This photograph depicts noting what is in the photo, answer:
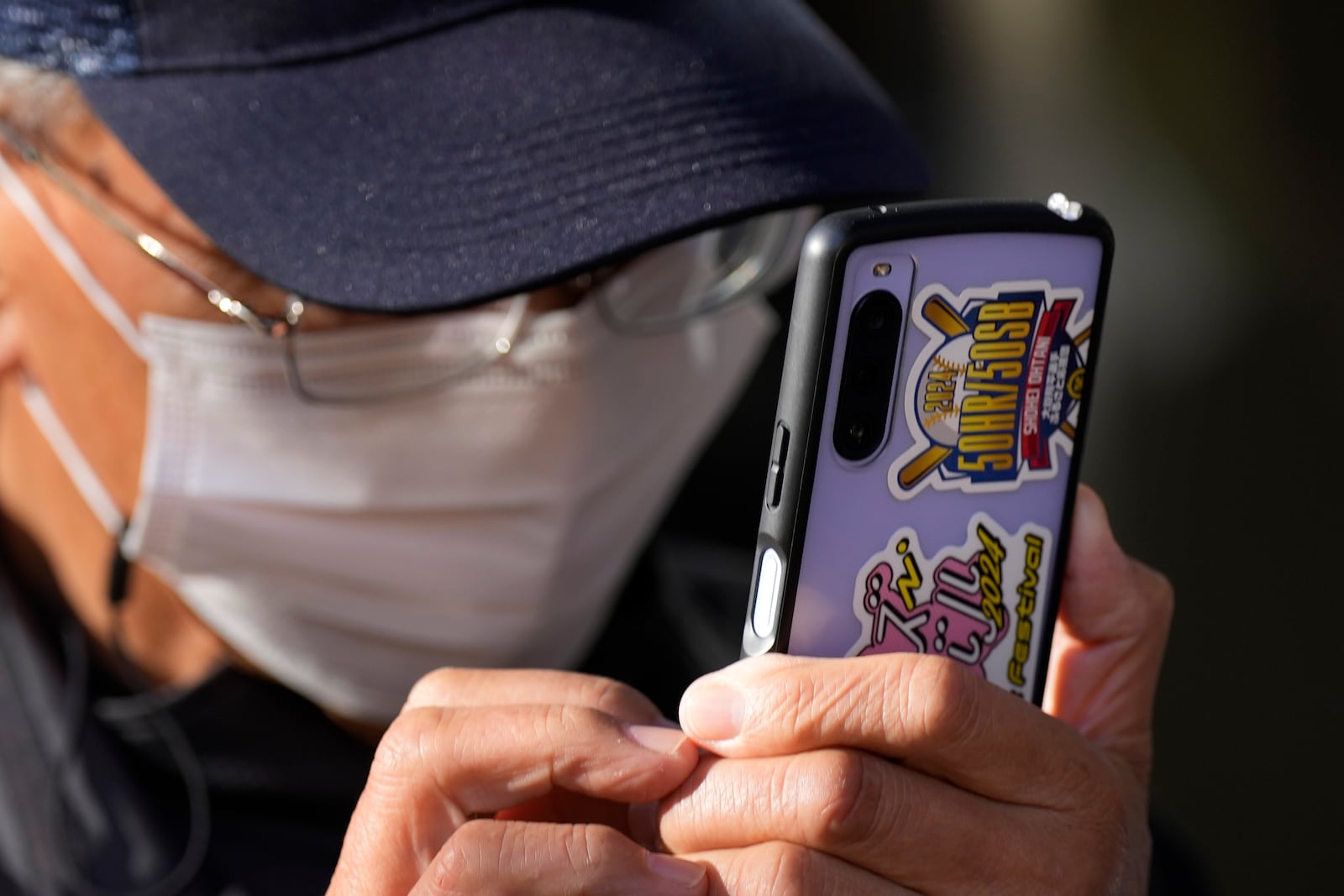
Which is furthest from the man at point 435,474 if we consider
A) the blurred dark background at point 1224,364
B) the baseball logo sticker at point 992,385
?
the blurred dark background at point 1224,364

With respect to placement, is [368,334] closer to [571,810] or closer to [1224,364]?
[571,810]

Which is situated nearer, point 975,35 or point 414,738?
point 414,738

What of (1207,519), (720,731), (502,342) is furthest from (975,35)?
(720,731)

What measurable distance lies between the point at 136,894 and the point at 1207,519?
2.01 m

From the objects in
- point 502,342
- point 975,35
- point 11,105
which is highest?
point 975,35

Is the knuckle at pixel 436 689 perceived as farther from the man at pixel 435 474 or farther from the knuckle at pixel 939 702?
the knuckle at pixel 939 702

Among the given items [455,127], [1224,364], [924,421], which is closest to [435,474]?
[455,127]

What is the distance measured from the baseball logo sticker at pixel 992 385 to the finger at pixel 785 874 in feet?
0.75

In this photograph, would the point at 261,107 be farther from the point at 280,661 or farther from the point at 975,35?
the point at 975,35

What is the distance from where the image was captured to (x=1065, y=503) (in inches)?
34.0

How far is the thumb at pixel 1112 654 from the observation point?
929 mm

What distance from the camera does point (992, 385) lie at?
780 mm

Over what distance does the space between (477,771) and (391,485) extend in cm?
48

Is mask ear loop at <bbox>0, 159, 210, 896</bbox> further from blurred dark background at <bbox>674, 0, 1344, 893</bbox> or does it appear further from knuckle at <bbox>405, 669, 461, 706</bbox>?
blurred dark background at <bbox>674, 0, 1344, 893</bbox>
